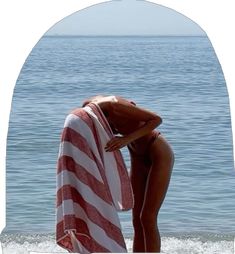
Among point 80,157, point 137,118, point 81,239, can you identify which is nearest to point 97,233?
point 81,239

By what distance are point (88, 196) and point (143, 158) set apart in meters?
0.25

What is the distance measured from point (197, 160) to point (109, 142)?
0.33 metres

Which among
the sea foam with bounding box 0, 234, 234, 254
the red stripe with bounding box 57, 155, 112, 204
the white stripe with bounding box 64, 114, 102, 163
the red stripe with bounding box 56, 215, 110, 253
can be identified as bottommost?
the sea foam with bounding box 0, 234, 234, 254

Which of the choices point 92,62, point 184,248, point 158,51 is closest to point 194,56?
point 158,51

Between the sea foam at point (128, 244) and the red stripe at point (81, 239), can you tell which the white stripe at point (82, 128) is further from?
the sea foam at point (128, 244)

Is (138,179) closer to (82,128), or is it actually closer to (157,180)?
(157,180)

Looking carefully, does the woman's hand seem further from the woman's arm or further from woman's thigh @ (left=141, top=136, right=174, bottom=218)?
woman's thigh @ (left=141, top=136, right=174, bottom=218)

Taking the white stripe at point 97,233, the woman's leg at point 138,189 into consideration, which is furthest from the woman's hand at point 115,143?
the white stripe at point 97,233

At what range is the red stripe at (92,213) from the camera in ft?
9.99

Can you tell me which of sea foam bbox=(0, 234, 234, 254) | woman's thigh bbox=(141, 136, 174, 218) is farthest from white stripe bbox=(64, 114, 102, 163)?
sea foam bbox=(0, 234, 234, 254)

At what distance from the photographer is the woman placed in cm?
306

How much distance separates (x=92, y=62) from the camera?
3.21 meters

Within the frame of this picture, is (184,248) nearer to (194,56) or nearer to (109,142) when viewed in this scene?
(109,142)

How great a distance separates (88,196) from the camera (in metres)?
3.06
